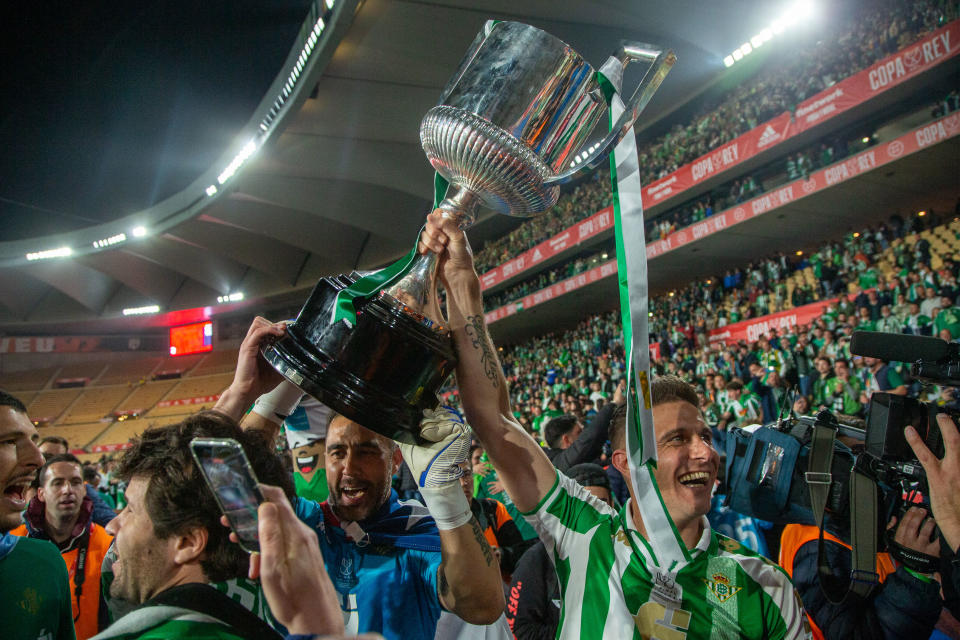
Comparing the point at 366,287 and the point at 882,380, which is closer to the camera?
the point at 366,287

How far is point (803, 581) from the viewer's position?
2.08m

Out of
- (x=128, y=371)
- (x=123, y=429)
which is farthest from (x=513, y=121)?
(x=128, y=371)

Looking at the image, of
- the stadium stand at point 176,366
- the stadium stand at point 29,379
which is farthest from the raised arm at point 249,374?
the stadium stand at point 29,379

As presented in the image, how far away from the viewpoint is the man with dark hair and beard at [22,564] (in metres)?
1.66

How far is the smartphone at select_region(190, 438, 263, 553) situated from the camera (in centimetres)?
85

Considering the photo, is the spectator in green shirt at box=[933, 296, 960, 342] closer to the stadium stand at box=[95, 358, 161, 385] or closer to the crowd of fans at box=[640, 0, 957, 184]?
the crowd of fans at box=[640, 0, 957, 184]

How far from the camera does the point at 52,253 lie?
81.9ft

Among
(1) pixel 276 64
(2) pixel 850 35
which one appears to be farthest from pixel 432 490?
(1) pixel 276 64

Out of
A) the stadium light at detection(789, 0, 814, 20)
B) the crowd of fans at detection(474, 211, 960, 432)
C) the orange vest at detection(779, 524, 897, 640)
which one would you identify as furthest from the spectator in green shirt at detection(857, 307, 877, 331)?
the stadium light at detection(789, 0, 814, 20)

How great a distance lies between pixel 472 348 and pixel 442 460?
0.30 meters

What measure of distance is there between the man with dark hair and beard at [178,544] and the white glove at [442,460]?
29 centimetres

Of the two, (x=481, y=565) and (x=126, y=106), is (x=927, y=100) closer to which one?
(x=481, y=565)

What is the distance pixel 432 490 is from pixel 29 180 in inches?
1174

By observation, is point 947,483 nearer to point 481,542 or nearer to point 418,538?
point 481,542
